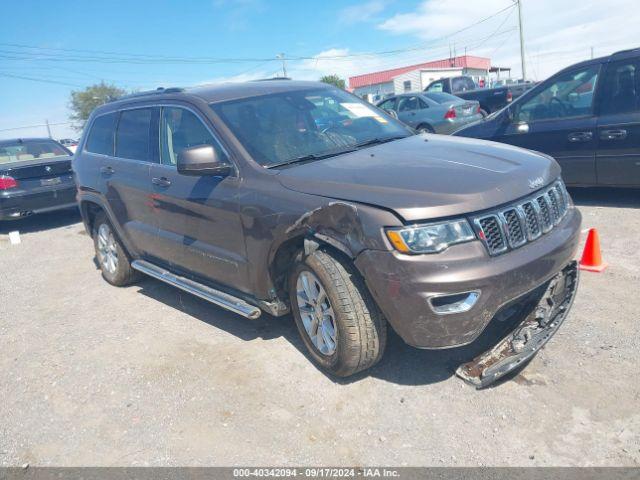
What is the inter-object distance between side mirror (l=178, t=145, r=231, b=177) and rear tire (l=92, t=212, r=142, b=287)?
7.46 feet

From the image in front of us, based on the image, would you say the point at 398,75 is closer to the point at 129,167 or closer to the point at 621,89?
the point at 621,89

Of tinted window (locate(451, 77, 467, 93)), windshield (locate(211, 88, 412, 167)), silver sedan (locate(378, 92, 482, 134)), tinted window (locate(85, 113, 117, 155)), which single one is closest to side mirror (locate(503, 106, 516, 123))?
windshield (locate(211, 88, 412, 167))

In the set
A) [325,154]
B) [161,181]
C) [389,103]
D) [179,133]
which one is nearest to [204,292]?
[161,181]

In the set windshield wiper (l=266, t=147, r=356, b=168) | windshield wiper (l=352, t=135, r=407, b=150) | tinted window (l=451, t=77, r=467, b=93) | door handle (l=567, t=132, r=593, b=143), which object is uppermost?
tinted window (l=451, t=77, r=467, b=93)

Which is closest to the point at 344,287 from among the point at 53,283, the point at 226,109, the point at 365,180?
the point at 365,180

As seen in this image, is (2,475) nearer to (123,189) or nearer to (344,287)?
(344,287)

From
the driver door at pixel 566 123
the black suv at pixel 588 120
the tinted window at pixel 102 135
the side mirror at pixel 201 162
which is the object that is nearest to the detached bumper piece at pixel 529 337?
the side mirror at pixel 201 162

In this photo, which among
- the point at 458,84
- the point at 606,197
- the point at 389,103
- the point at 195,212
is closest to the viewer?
the point at 195,212

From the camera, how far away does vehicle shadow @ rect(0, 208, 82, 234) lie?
9790 mm

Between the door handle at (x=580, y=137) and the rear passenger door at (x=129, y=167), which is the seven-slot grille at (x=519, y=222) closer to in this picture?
the rear passenger door at (x=129, y=167)

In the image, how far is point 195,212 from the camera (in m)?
3.90

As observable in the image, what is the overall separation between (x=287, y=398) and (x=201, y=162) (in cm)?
159

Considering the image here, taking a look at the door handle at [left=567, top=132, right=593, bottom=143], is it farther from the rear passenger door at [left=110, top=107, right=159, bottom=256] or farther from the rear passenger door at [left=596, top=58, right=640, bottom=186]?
the rear passenger door at [left=110, top=107, right=159, bottom=256]

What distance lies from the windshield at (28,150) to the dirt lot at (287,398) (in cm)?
599
